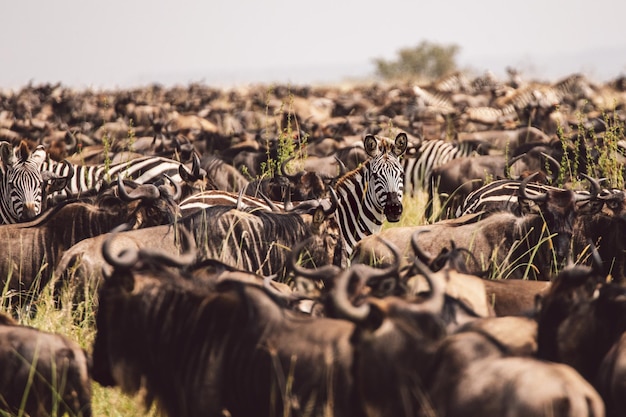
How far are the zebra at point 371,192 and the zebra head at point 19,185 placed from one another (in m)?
2.66

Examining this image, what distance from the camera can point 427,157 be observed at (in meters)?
13.1

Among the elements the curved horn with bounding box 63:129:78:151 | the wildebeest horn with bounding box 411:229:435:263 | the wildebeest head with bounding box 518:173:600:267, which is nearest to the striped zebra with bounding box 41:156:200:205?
the curved horn with bounding box 63:129:78:151

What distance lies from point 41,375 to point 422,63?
57.9 metres

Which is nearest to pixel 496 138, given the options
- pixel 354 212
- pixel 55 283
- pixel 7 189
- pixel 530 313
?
pixel 354 212

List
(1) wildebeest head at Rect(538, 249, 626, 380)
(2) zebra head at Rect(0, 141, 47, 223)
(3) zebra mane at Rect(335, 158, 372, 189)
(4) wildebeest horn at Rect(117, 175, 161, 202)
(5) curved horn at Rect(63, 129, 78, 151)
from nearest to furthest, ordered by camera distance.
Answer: (1) wildebeest head at Rect(538, 249, 626, 380)
(4) wildebeest horn at Rect(117, 175, 161, 202)
(3) zebra mane at Rect(335, 158, 372, 189)
(2) zebra head at Rect(0, 141, 47, 223)
(5) curved horn at Rect(63, 129, 78, 151)

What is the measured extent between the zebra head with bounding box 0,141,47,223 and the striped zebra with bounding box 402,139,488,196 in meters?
5.09

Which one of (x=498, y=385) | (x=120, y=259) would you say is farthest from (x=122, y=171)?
(x=498, y=385)

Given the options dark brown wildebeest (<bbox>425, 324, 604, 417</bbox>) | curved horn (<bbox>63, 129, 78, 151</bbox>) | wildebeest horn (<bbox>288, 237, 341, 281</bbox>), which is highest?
wildebeest horn (<bbox>288, 237, 341, 281</bbox>)

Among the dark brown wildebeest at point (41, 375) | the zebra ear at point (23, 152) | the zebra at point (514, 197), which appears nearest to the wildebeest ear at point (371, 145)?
the zebra at point (514, 197)

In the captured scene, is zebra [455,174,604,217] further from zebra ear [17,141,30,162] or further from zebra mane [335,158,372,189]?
zebra ear [17,141,30,162]

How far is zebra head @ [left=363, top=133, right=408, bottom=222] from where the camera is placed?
313 inches

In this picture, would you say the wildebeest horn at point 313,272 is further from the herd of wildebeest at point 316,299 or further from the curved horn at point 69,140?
the curved horn at point 69,140

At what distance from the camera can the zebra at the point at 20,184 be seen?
8648 mm

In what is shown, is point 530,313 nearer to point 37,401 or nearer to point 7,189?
point 37,401
